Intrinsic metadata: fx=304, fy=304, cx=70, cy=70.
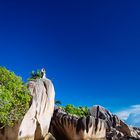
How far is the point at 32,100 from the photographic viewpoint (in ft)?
98.8

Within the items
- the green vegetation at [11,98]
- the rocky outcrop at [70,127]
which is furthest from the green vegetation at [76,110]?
the green vegetation at [11,98]

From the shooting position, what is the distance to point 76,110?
54719 millimetres

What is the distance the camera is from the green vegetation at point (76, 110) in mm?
53497

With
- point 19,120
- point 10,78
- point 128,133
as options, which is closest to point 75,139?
point 19,120

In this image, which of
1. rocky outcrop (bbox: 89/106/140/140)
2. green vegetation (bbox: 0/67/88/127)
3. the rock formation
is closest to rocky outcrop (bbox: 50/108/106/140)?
the rock formation

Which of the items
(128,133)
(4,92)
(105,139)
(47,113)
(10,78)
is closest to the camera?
(4,92)

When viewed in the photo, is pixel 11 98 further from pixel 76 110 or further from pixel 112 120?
pixel 112 120

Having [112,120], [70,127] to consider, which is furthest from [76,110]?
[70,127]

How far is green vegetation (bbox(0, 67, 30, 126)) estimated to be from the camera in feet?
80.3

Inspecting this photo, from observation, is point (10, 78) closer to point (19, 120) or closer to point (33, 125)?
point (19, 120)

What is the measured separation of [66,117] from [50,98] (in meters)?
3.47

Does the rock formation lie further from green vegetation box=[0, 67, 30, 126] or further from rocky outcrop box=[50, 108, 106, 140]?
rocky outcrop box=[50, 108, 106, 140]

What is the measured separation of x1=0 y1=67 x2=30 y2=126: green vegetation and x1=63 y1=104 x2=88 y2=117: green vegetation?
1002 inches

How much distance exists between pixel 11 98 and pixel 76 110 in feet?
99.5
